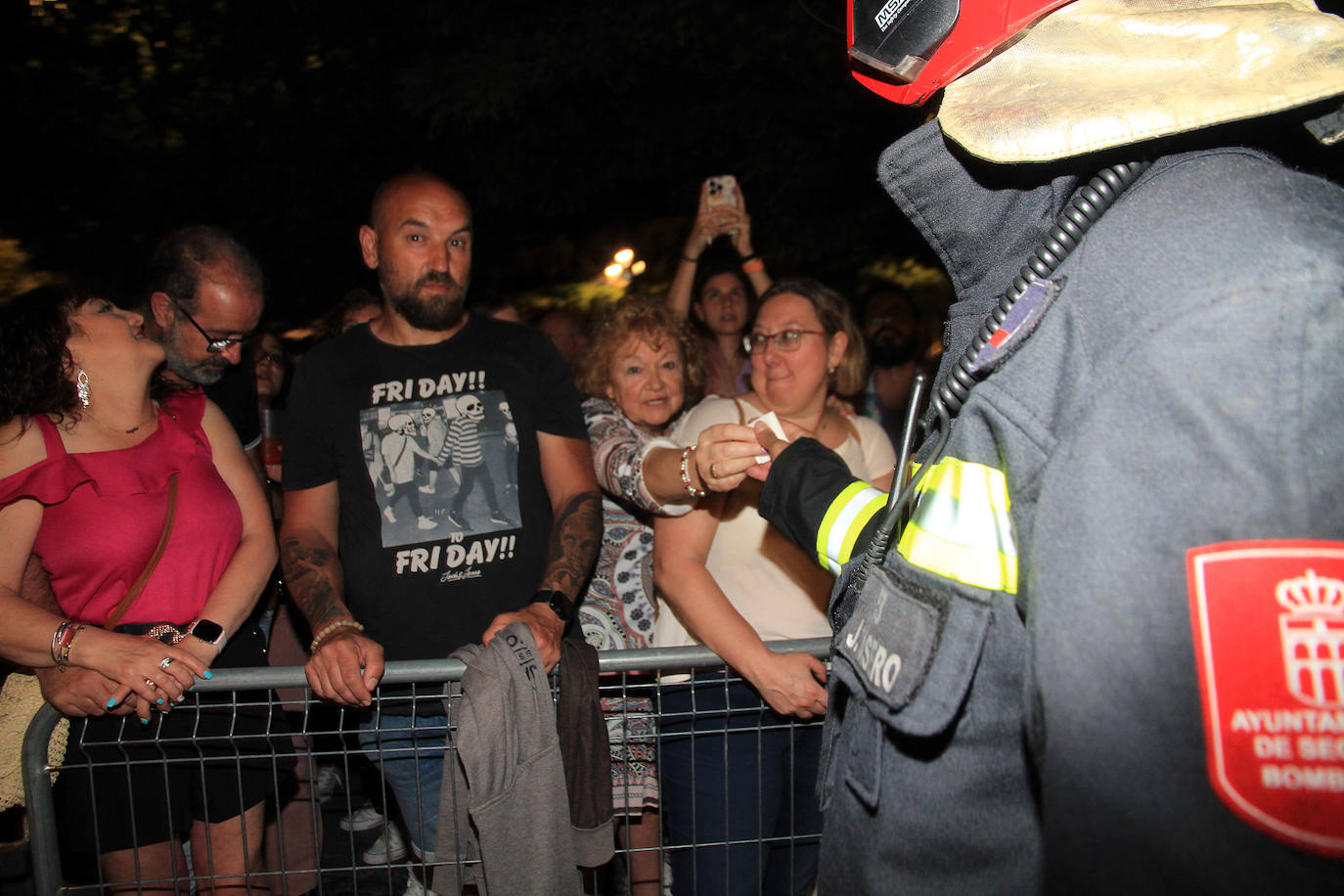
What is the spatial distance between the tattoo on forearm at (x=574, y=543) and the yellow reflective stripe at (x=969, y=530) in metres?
1.84

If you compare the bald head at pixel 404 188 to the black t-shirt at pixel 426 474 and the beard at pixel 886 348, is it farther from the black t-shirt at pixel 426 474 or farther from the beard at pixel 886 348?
the beard at pixel 886 348

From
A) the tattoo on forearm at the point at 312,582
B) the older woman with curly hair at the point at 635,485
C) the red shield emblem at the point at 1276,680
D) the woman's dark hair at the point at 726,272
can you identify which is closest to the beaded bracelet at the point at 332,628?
the tattoo on forearm at the point at 312,582

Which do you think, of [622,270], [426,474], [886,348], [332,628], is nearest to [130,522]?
[332,628]

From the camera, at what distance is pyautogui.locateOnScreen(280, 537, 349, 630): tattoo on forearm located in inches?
103

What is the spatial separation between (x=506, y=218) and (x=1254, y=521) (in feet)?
33.4

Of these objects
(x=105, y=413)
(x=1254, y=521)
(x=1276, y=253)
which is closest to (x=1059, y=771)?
(x=1254, y=521)

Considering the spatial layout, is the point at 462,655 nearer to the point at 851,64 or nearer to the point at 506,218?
the point at 851,64

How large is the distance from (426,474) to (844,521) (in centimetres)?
174

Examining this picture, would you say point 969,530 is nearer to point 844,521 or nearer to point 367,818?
point 844,521

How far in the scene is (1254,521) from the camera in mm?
730

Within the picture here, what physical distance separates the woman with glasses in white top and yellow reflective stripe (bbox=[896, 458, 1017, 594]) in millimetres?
1433

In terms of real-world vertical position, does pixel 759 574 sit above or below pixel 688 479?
below

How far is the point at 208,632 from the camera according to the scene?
2.50m

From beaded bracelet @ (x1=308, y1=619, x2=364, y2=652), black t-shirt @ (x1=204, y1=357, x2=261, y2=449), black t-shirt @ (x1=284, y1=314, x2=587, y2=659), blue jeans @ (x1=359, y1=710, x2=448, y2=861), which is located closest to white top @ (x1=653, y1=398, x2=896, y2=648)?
black t-shirt @ (x1=284, y1=314, x2=587, y2=659)
